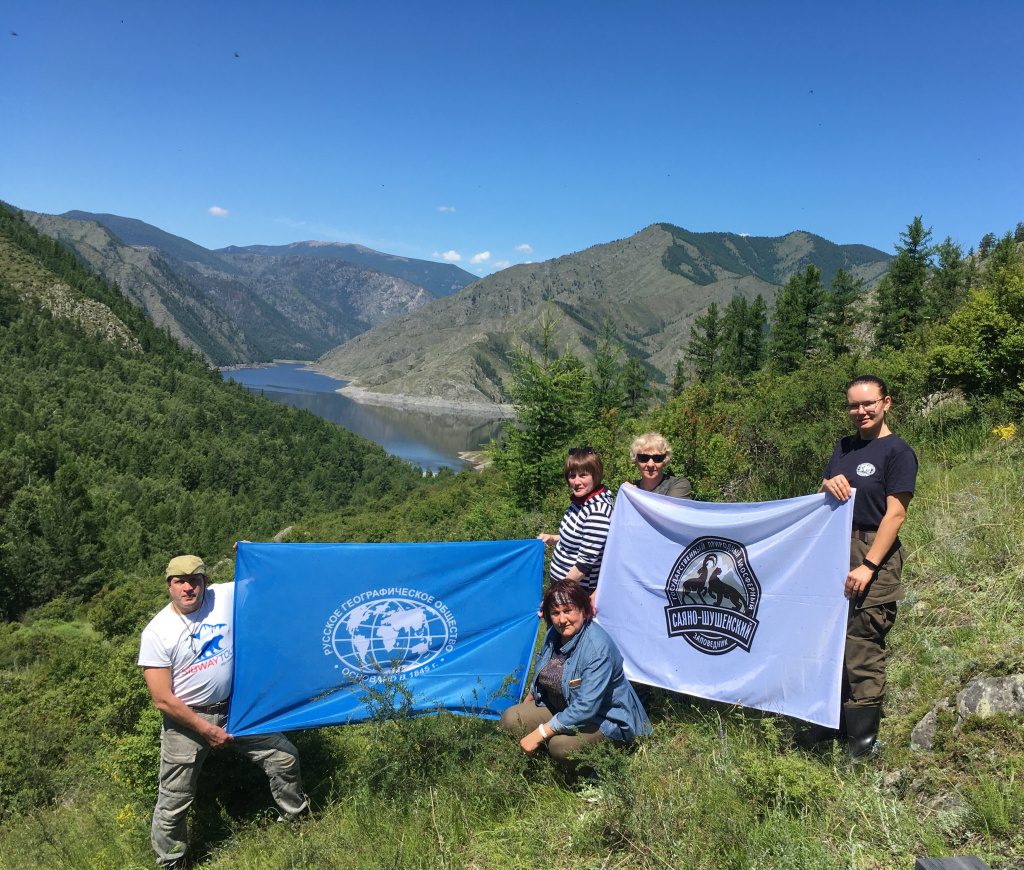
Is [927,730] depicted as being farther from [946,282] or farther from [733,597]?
[946,282]

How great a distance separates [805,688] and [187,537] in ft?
257

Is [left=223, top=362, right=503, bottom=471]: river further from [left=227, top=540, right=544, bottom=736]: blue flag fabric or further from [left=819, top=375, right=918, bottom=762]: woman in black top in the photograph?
[left=819, top=375, right=918, bottom=762]: woman in black top

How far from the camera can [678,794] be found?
3244mm

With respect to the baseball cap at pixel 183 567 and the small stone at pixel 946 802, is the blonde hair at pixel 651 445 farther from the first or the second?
the baseball cap at pixel 183 567

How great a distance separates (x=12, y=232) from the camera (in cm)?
11888

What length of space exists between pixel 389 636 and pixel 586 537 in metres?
1.50

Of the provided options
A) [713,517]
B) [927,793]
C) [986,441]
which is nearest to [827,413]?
[986,441]

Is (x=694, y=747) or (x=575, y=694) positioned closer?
(x=575, y=694)

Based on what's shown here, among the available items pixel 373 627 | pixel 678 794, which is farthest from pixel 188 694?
pixel 678 794

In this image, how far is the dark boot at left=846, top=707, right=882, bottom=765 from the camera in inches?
140

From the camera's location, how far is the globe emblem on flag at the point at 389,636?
14.1 feet

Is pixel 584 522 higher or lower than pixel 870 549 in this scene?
lower

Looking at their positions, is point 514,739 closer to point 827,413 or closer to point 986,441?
point 986,441

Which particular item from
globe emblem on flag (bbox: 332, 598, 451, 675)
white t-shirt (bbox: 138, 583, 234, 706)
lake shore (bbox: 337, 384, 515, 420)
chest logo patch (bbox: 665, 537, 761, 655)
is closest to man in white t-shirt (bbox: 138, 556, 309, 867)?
white t-shirt (bbox: 138, 583, 234, 706)
